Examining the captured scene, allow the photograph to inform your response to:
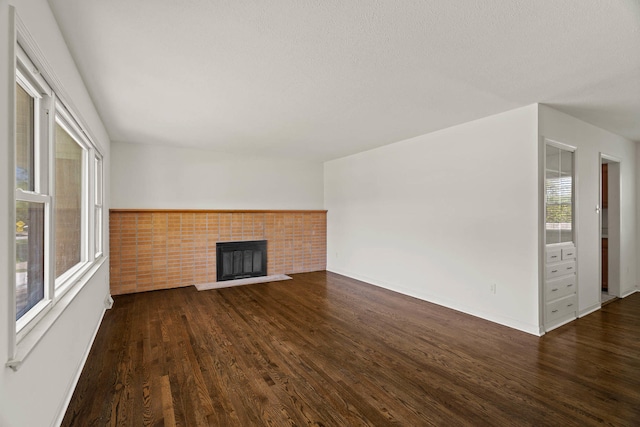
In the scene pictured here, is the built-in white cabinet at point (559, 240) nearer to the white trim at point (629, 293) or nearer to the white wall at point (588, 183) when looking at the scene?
the white wall at point (588, 183)

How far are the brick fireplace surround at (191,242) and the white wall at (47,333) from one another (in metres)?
2.23

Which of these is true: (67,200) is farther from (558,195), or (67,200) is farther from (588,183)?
(588,183)

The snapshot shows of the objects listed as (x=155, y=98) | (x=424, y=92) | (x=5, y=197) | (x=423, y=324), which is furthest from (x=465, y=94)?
(x=5, y=197)

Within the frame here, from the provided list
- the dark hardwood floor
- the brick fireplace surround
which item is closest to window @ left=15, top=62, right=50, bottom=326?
the dark hardwood floor

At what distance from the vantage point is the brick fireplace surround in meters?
4.73

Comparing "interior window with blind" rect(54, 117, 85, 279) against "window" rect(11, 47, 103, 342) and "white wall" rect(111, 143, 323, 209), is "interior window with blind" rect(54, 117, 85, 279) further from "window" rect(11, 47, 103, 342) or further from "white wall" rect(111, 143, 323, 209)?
"white wall" rect(111, 143, 323, 209)

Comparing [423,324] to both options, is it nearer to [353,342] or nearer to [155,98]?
[353,342]

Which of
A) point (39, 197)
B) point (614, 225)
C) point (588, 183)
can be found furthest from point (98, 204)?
point (614, 225)

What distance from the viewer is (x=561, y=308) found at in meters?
3.36

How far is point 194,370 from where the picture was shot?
2.41 m

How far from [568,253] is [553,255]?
36 centimetres

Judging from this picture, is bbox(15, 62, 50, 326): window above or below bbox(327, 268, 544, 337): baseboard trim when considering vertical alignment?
above

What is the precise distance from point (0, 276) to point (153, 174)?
174 inches

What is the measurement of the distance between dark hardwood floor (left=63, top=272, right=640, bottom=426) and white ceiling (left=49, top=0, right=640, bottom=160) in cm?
237
